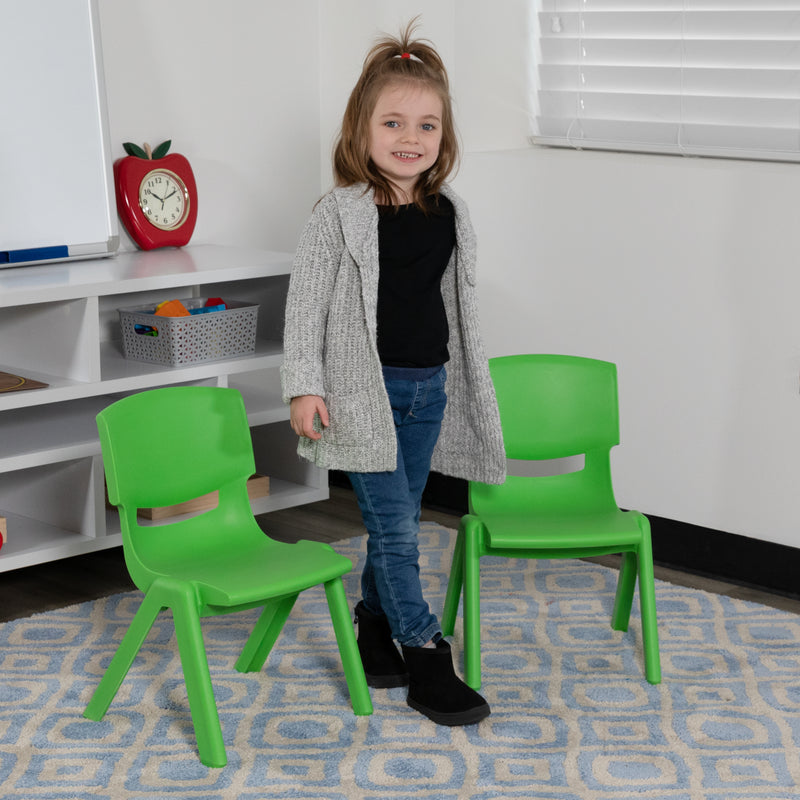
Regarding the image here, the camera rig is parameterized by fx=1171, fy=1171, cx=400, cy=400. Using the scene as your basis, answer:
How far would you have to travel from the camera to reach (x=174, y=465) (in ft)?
6.23

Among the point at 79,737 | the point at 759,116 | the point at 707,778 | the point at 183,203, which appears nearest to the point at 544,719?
the point at 707,778

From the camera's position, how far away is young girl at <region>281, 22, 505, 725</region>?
6.07 feet

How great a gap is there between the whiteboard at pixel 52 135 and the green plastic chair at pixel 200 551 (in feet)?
2.38

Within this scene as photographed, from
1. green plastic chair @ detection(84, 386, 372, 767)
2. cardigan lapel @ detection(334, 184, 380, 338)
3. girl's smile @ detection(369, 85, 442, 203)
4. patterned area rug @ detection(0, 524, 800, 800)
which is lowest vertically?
patterned area rug @ detection(0, 524, 800, 800)

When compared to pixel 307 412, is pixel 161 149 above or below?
above

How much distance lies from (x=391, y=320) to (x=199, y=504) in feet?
2.85

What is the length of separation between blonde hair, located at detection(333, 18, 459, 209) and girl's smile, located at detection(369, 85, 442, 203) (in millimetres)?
12

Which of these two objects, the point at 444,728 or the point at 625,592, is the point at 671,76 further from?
the point at 444,728

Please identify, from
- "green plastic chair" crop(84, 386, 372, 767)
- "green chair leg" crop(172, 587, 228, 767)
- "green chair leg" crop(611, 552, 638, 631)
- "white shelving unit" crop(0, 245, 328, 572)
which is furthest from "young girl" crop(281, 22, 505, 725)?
"white shelving unit" crop(0, 245, 328, 572)

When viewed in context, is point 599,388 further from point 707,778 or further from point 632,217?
point 707,778

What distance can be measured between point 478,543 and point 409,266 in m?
0.50

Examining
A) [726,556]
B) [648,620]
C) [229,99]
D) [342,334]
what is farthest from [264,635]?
[229,99]

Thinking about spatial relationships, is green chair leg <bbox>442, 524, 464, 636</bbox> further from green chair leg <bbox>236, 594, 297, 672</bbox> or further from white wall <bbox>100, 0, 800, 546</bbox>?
white wall <bbox>100, 0, 800, 546</bbox>

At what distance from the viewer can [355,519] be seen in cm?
294
